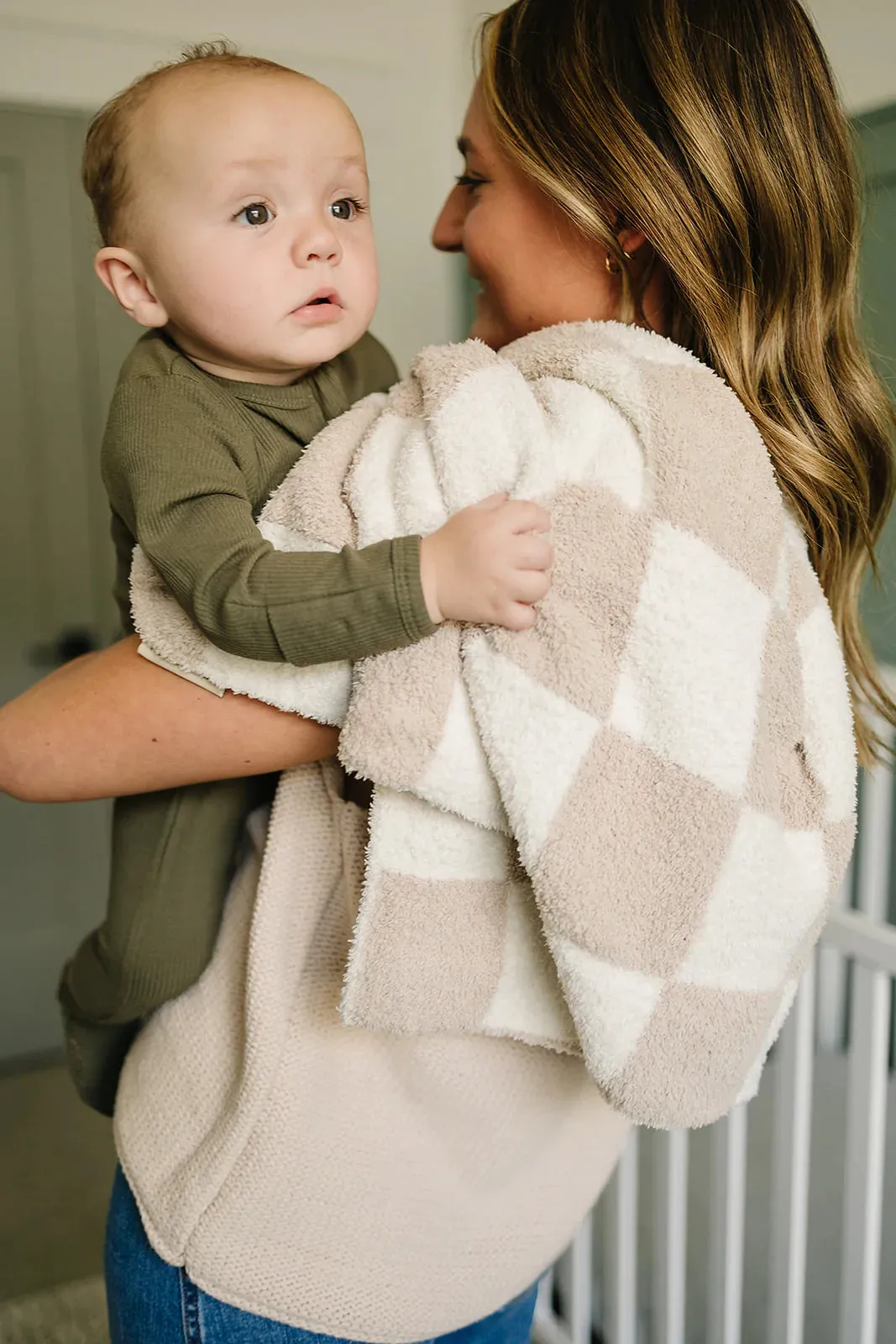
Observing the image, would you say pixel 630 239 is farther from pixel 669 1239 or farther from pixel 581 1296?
pixel 581 1296

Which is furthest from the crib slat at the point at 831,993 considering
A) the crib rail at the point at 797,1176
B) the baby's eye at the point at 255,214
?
the baby's eye at the point at 255,214

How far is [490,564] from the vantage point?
2.11ft

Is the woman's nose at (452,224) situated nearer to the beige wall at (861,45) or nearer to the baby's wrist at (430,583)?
the baby's wrist at (430,583)

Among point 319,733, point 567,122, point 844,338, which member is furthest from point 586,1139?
point 567,122

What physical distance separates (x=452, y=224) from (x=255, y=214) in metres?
0.24

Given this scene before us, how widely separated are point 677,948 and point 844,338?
0.48 meters

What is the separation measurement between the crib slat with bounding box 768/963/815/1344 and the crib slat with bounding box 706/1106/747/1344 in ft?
0.17

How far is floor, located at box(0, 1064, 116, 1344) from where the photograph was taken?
2.01 m

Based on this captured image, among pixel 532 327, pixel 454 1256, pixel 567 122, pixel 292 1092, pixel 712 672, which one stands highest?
pixel 567 122

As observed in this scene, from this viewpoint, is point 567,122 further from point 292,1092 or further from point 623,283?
point 292,1092

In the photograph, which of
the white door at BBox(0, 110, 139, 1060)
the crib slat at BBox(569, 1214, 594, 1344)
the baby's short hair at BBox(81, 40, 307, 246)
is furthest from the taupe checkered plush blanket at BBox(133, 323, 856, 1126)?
the white door at BBox(0, 110, 139, 1060)

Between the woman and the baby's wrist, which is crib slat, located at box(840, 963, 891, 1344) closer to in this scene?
the woman

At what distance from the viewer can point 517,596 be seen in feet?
2.17

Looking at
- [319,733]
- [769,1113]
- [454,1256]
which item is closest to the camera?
[319,733]
